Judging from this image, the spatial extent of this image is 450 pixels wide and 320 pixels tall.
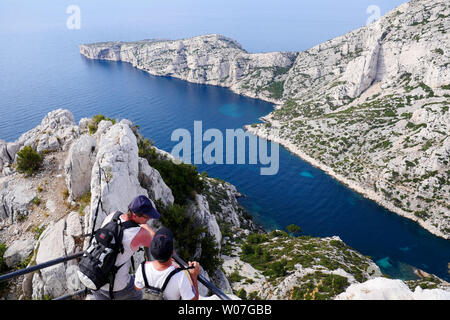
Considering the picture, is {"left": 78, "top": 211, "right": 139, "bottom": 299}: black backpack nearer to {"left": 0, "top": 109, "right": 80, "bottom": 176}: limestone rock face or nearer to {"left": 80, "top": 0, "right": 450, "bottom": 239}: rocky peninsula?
{"left": 0, "top": 109, "right": 80, "bottom": 176}: limestone rock face

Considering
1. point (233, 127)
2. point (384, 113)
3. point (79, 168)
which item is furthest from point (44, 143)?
point (384, 113)

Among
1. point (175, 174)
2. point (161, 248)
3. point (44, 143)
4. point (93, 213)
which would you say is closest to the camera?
point (161, 248)

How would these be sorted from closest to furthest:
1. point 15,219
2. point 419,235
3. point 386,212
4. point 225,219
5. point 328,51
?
point 15,219
point 225,219
point 419,235
point 386,212
point 328,51

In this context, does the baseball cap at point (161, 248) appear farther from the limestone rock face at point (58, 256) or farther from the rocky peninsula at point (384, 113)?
the rocky peninsula at point (384, 113)

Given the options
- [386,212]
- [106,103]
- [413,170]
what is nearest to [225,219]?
[386,212]

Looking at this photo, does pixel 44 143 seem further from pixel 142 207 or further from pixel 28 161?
pixel 142 207
